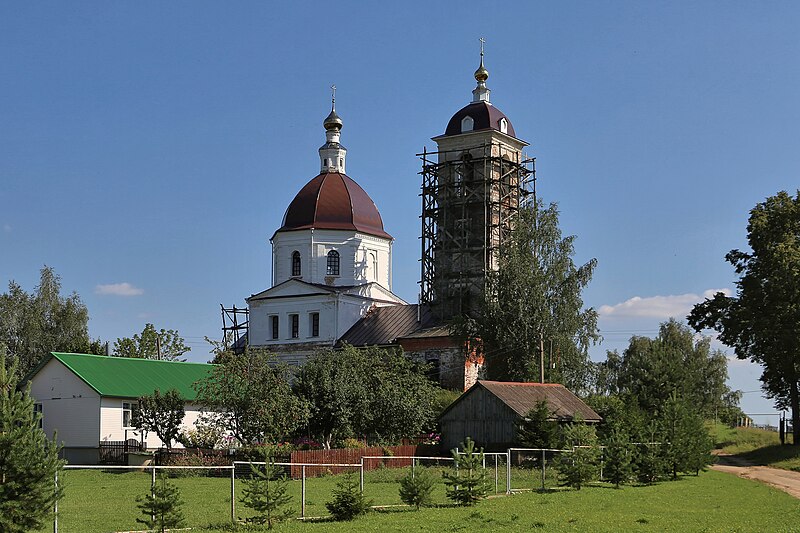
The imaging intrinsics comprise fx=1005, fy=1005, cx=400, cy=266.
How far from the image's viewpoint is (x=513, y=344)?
53.2m

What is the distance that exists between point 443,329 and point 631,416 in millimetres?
19225

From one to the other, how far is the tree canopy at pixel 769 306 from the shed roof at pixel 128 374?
25794 mm

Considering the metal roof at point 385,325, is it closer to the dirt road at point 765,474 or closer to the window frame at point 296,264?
A: the window frame at point 296,264

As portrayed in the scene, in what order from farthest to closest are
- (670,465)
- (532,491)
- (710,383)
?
1. (710,383)
2. (670,465)
3. (532,491)

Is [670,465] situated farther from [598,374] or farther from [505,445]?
[598,374]

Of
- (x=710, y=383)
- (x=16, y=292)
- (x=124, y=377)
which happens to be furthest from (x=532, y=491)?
(x=710, y=383)

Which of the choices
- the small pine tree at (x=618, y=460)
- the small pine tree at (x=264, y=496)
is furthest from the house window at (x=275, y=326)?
the small pine tree at (x=264, y=496)

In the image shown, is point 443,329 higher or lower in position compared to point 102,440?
higher

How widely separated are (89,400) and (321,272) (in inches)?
817

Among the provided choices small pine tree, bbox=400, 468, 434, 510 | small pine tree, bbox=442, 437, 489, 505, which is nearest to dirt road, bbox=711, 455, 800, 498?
small pine tree, bbox=442, 437, 489, 505

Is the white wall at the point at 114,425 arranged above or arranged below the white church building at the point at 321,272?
below

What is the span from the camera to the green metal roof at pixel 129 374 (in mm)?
48844

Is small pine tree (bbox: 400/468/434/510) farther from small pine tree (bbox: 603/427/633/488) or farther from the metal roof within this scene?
the metal roof

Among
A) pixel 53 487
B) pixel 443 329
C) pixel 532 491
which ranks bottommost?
pixel 532 491
